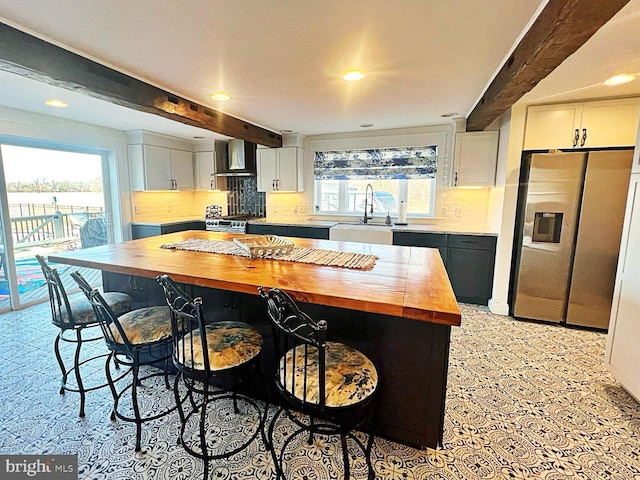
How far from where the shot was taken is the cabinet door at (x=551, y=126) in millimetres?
2977

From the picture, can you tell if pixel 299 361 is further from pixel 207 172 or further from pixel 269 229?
pixel 207 172

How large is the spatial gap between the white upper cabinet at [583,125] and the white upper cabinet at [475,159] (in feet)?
1.90

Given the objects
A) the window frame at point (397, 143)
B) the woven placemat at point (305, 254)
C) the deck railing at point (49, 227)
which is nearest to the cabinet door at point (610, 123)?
the window frame at point (397, 143)

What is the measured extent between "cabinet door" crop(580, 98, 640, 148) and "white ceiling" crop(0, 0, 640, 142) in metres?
0.12

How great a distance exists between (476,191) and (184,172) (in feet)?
15.1

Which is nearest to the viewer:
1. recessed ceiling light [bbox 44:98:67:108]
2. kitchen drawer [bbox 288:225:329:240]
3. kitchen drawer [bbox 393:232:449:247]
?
recessed ceiling light [bbox 44:98:67:108]

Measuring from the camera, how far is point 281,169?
4910 mm

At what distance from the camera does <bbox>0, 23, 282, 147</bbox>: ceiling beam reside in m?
1.76

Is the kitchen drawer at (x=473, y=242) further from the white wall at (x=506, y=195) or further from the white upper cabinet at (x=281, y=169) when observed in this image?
the white upper cabinet at (x=281, y=169)

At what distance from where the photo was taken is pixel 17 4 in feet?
4.97

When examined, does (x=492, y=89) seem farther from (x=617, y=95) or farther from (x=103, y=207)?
(x=103, y=207)

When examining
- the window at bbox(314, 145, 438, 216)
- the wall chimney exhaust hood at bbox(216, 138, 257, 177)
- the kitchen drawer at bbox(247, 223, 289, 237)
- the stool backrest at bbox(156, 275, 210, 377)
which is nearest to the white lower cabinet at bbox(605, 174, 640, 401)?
the window at bbox(314, 145, 438, 216)

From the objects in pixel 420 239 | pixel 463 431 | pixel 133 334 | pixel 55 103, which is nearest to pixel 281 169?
pixel 420 239

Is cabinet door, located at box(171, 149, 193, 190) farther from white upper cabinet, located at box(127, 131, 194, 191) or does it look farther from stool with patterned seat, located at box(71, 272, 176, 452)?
stool with patterned seat, located at box(71, 272, 176, 452)
